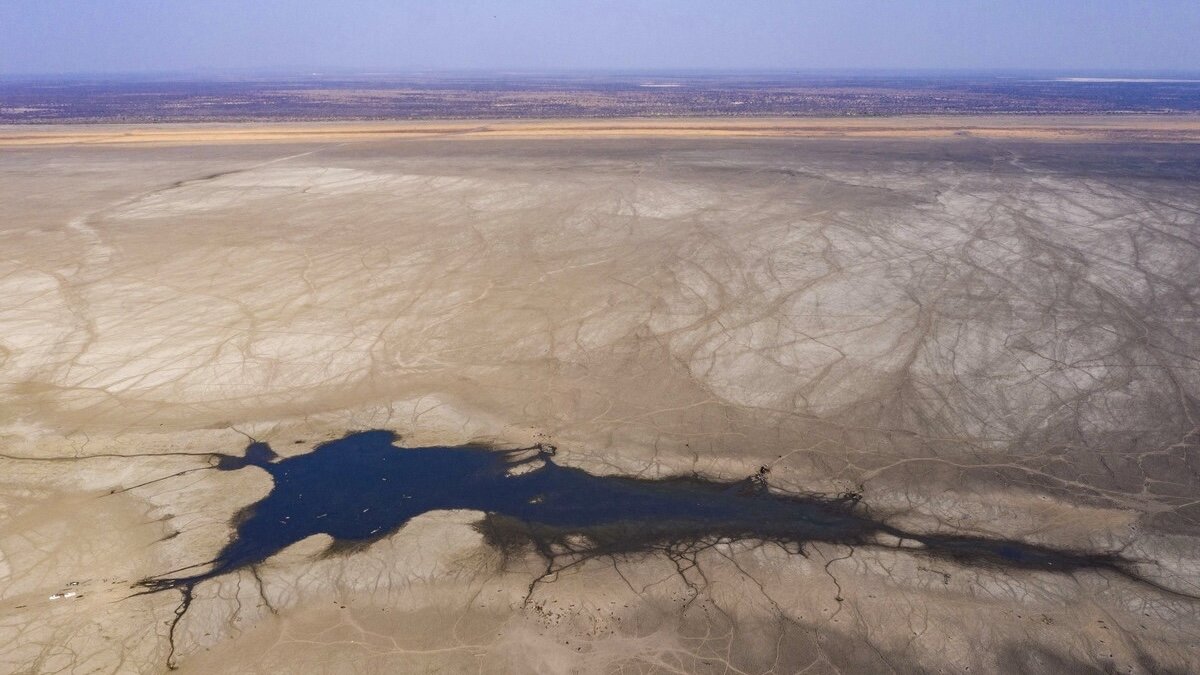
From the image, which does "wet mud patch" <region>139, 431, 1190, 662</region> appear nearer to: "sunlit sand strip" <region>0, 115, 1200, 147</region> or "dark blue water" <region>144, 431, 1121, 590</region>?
"dark blue water" <region>144, 431, 1121, 590</region>

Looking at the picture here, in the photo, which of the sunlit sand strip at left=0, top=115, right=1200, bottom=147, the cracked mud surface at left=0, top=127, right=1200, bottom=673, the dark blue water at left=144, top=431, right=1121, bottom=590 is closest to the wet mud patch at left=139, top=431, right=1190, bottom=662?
the dark blue water at left=144, top=431, right=1121, bottom=590

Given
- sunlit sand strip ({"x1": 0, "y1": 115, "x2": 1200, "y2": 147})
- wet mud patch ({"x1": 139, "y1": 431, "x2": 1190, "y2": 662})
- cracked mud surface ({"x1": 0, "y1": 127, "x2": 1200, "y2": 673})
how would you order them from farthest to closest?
1. sunlit sand strip ({"x1": 0, "y1": 115, "x2": 1200, "y2": 147})
2. wet mud patch ({"x1": 139, "y1": 431, "x2": 1190, "y2": 662})
3. cracked mud surface ({"x1": 0, "y1": 127, "x2": 1200, "y2": 673})

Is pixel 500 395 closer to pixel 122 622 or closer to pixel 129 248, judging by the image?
pixel 122 622

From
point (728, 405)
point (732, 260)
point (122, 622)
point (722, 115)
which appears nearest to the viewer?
point (122, 622)

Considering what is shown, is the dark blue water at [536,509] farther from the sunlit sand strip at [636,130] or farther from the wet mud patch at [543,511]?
the sunlit sand strip at [636,130]

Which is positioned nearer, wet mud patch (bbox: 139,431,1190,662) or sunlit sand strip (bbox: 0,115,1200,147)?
wet mud patch (bbox: 139,431,1190,662)

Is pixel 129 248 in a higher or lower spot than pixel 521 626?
higher

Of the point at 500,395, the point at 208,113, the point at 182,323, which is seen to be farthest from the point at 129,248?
the point at 208,113
